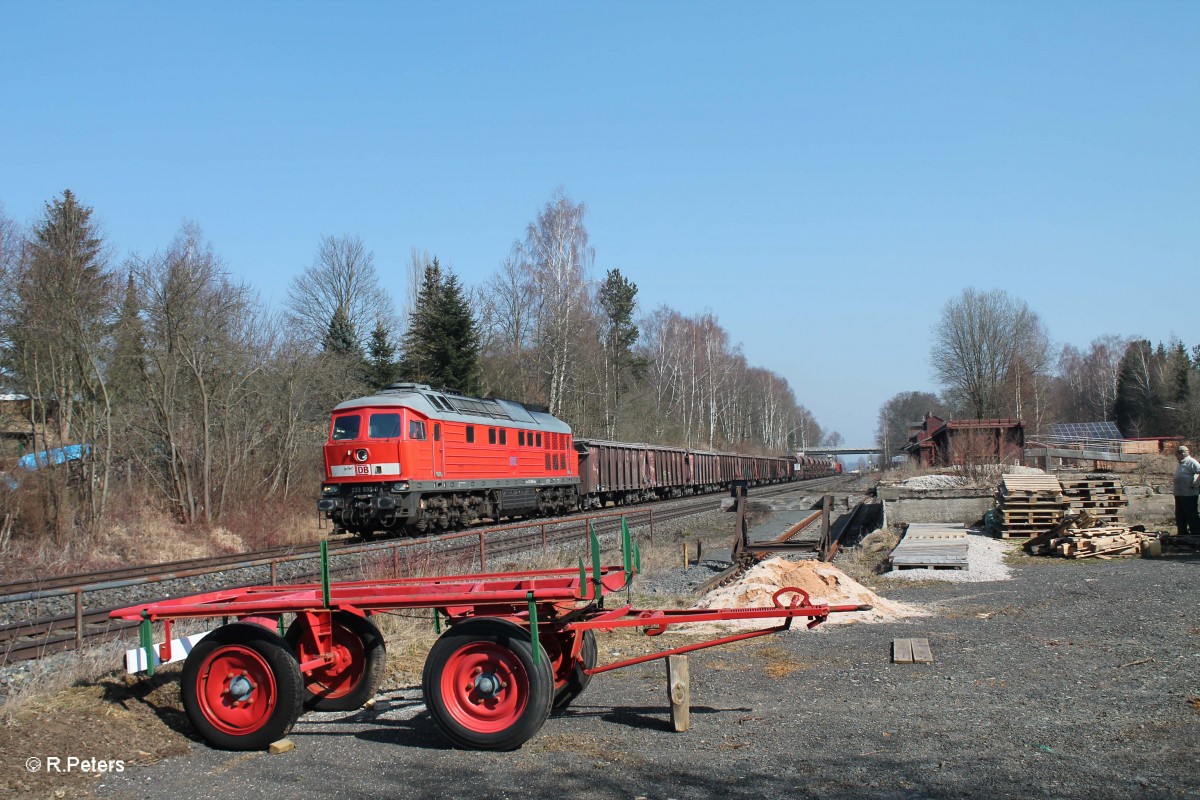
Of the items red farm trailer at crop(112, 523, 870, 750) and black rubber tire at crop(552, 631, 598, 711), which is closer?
red farm trailer at crop(112, 523, 870, 750)

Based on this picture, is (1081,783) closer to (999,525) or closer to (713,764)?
(713,764)

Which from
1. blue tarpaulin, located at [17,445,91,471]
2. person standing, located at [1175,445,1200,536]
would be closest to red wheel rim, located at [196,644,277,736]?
person standing, located at [1175,445,1200,536]

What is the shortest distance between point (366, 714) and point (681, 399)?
57.2 meters

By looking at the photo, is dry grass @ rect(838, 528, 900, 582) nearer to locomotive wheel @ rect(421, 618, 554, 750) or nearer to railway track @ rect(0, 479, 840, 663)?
railway track @ rect(0, 479, 840, 663)

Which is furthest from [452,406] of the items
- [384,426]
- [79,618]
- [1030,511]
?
[79,618]

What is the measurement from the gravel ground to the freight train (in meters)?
11.9

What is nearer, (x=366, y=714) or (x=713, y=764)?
(x=713, y=764)

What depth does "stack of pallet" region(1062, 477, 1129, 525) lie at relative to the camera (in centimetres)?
1897

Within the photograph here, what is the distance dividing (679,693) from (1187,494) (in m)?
13.9

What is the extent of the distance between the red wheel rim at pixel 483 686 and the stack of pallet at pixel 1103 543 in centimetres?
1296

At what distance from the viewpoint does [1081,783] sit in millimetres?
4676

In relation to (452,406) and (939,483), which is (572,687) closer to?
(452,406)

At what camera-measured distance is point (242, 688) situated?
231 inches

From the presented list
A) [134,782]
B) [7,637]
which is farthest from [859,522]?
[134,782]
